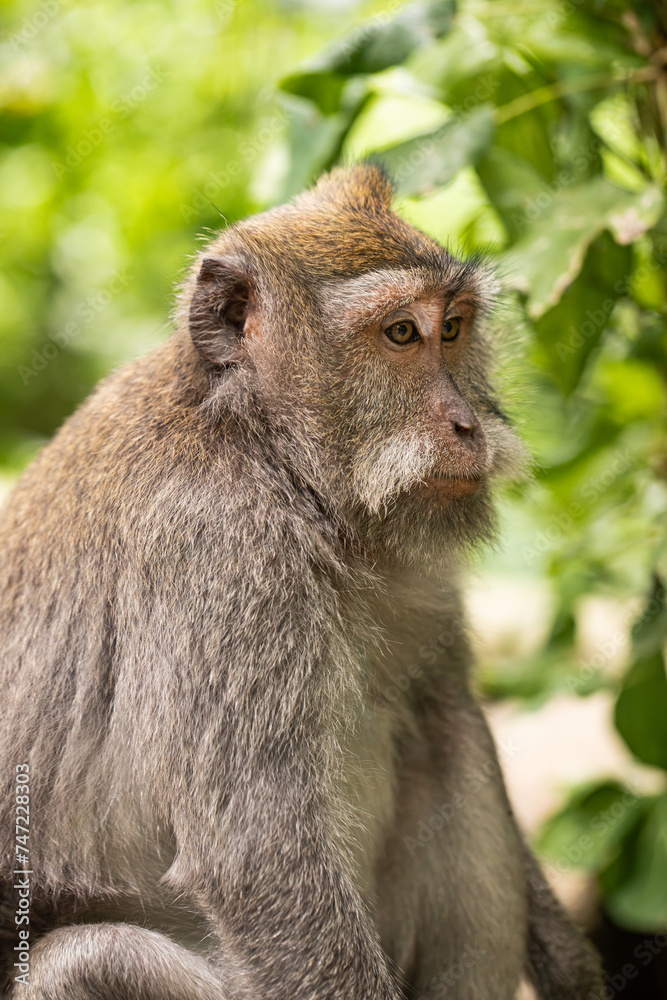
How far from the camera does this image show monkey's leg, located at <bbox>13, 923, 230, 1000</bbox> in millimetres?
2916

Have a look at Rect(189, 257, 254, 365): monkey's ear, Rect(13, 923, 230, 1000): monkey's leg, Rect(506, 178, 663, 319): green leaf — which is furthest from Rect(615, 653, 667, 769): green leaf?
Rect(189, 257, 254, 365): monkey's ear

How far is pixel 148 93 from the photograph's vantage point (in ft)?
34.3

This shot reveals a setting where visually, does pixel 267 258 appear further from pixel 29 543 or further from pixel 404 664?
pixel 404 664

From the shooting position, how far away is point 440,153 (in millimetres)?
3793

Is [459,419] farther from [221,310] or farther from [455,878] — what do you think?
[455,878]

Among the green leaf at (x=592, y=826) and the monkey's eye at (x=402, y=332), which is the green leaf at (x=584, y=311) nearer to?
the monkey's eye at (x=402, y=332)

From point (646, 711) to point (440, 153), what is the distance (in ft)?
7.35

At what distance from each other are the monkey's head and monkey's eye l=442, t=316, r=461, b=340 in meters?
0.03

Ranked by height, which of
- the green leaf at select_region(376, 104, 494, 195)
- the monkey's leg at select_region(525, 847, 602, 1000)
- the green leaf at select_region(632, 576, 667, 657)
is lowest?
the monkey's leg at select_region(525, 847, 602, 1000)

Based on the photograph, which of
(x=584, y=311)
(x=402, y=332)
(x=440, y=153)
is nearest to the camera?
(x=402, y=332)

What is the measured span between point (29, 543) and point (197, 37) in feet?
27.2

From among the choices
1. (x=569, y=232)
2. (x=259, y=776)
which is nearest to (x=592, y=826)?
(x=259, y=776)

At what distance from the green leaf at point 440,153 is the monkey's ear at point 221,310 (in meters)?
0.84

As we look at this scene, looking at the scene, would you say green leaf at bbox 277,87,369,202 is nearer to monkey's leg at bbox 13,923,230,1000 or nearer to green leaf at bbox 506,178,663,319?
green leaf at bbox 506,178,663,319
